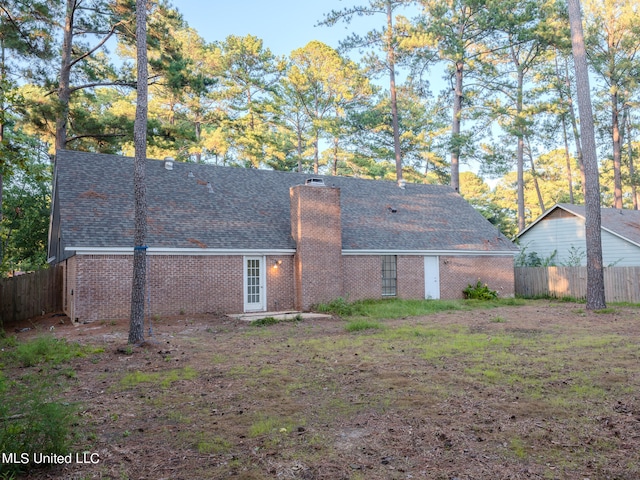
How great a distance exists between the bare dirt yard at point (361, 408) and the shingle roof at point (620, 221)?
14.5 metres

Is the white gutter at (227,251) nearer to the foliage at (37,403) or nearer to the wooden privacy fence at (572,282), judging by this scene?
the wooden privacy fence at (572,282)

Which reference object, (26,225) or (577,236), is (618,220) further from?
(26,225)

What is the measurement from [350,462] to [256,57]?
32.0m

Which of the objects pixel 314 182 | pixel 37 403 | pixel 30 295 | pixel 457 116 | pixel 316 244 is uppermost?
pixel 457 116

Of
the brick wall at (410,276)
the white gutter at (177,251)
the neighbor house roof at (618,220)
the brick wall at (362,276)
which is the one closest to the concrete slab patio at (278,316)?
the white gutter at (177,251)

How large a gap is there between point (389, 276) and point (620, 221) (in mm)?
14448

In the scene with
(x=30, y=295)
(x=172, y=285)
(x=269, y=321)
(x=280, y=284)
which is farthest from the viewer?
(x=280, y=284)

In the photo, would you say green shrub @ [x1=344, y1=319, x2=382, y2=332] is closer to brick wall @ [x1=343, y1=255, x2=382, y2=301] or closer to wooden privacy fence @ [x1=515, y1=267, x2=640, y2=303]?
brick wall @ [x1=343, y1=255, x2=382, y2=301]

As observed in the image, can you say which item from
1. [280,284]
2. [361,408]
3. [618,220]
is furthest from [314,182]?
[618,220]

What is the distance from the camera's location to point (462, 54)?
2623 centimetres

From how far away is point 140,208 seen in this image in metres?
9.88

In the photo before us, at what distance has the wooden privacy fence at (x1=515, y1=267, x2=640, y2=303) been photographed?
18656mm

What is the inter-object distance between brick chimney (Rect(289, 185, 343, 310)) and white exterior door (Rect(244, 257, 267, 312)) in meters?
1.26

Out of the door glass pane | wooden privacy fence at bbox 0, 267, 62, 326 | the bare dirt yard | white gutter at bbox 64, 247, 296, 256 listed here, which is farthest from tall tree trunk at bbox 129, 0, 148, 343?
wooden privacy fence at bbox 0, 267, 62, 326
